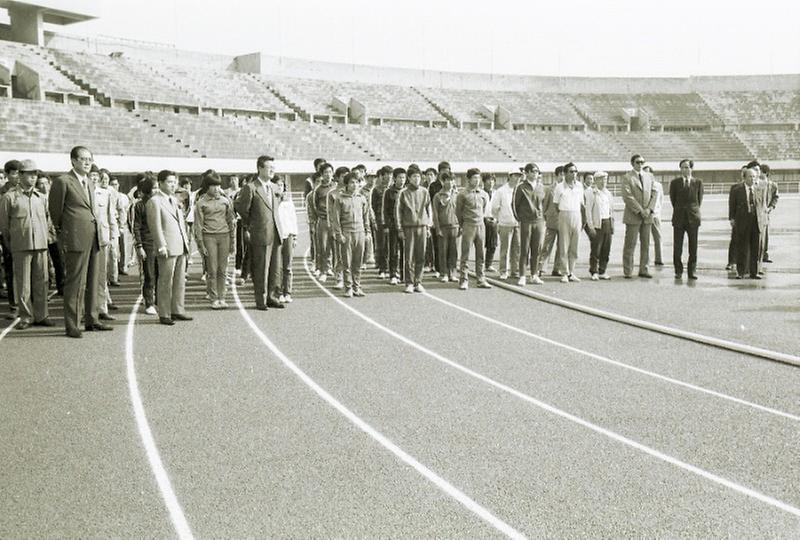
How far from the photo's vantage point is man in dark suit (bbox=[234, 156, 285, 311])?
36.0ft

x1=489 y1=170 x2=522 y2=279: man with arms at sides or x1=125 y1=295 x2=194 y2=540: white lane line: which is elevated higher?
x1=489 y1=170 x2=522 y2=279: man with arms at sides

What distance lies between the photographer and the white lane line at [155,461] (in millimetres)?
3915

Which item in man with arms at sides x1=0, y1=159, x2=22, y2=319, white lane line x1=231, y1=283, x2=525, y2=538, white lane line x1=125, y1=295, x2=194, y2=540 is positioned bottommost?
white lane line x1=125, y1=295, x2=194, y2=540

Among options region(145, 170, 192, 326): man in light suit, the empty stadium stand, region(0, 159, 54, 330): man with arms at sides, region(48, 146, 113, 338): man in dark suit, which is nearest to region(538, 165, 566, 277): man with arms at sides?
region(145, 170, 192, 326): man in light suit

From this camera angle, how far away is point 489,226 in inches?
616

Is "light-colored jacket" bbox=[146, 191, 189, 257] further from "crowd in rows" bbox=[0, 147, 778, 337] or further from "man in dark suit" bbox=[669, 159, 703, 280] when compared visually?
"man in dark suit" bbox=[669, 159, 703, 280]

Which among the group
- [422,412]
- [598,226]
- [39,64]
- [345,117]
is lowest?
[422,412]

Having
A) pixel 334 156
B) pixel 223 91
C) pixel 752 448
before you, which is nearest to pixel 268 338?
pixel 752 448

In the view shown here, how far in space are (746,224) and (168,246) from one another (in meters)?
9.55

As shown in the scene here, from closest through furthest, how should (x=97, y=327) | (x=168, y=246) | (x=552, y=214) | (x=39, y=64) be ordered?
(x=97, y=327), (x=168, y=246), (x=552, y=214), (x=39, y=64)

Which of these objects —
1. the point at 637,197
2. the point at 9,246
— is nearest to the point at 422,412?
the point at 9,246

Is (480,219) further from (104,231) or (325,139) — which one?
(325,139)

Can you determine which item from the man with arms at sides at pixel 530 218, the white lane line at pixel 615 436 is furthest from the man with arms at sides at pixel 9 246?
the man with arms at sides at pixel 530 218

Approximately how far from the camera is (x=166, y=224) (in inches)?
395
